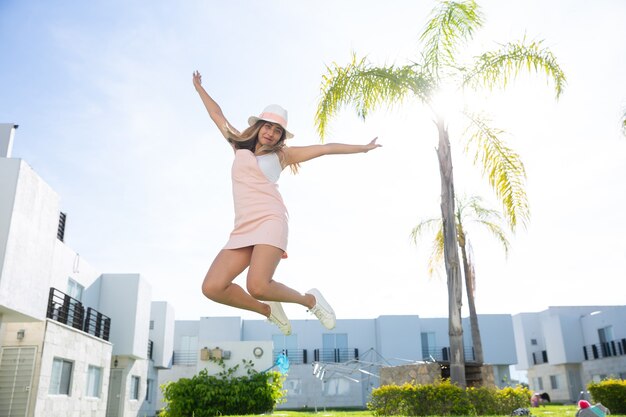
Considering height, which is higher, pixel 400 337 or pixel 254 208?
pixel 400 337

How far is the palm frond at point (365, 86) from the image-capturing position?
9.37 meters

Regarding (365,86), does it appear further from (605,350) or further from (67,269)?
(605,350)

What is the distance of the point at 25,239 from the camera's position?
12453mm

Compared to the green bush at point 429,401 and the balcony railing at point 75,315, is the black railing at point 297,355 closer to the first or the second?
the balcony railing at point 75,315

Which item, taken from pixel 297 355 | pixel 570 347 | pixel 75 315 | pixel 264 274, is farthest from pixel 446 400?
pixel 570 347

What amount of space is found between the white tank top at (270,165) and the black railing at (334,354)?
31068 mm

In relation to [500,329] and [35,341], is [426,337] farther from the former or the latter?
[35,341]

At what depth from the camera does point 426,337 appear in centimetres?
3362

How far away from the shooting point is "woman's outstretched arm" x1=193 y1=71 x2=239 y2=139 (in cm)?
374

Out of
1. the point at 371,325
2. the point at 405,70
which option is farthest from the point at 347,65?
the point at 371,325

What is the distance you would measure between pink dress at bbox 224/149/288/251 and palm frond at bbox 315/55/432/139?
6.17m

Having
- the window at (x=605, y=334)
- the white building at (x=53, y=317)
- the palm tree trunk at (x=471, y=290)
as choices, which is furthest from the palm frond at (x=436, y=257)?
the window at (x=605, y=334)

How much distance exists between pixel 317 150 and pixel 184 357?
3373 centimetres

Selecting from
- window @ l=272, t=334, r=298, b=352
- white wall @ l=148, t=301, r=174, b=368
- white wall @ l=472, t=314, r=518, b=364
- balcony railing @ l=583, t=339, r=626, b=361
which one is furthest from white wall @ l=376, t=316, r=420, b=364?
white wall @ l=148, t=301, r=174, b=368
